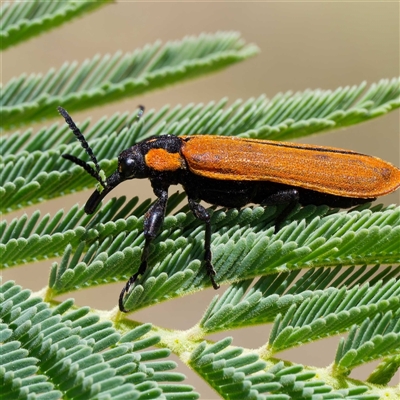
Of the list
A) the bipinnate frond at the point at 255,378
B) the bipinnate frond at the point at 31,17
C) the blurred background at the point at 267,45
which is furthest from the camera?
the blurred background at the point at 267,45

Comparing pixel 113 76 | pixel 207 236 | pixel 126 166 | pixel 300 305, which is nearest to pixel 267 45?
pixel 113 76

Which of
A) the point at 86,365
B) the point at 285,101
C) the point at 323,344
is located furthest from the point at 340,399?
the point at 323,344

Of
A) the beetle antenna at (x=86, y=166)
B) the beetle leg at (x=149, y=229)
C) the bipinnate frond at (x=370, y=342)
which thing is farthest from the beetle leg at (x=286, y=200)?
the beetle antenna at (x=86, y=166)

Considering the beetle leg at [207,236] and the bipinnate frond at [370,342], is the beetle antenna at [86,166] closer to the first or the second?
the beetle leg at [207,236]

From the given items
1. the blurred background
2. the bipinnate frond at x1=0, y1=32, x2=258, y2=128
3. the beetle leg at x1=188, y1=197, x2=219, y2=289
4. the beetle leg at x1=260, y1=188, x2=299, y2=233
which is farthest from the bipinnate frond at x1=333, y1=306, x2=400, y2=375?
the blurred background

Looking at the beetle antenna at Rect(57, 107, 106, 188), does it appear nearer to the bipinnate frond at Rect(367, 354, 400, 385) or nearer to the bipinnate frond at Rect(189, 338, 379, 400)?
the bipinnate frond at Rect(189, 338, 379, 400)

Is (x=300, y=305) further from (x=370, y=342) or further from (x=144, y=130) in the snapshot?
(x=144, y=130)
